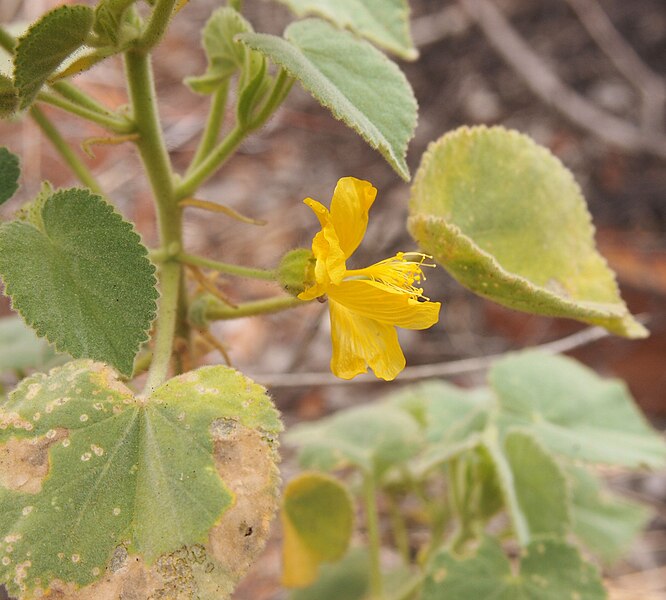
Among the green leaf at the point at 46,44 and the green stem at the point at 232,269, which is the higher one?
the green leaf at the point at 46,44

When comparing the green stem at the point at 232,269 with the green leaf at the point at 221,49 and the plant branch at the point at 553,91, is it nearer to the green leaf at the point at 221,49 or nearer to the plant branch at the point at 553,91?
the green leaf at the point at 221,49

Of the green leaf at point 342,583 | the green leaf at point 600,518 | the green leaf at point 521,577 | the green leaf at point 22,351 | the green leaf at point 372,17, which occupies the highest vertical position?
the green leaf at point 372,17

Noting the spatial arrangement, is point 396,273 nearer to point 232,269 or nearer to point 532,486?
point 232,269

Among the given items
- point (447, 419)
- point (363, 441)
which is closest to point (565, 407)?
point (447, 419)

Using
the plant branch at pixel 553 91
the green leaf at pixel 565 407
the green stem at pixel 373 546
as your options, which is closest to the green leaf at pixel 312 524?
the green stem at pixel 373 546

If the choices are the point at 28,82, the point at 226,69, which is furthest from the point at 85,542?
the point at 226,69

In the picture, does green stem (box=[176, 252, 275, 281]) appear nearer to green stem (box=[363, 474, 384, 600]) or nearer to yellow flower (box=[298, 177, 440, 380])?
yellow flower (box=[298, 177, 440, 380])

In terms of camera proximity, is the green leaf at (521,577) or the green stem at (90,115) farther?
the green leaf at (521,577)

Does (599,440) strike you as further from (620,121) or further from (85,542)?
(620,121)
